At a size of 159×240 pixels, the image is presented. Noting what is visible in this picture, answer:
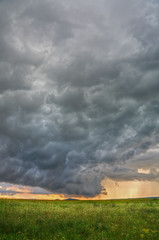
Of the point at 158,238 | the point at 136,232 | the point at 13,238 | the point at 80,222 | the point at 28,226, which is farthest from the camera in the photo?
the point at 80,222

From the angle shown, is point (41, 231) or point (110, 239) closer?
point (110, 239)

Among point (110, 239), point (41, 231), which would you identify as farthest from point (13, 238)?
point (110, 239)

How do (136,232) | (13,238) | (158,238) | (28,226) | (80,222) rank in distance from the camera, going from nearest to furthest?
1. (13,238)
2. (158,238)
3. (136,232)
4. (28,226)
5. (80,222)

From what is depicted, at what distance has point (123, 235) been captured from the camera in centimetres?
1070

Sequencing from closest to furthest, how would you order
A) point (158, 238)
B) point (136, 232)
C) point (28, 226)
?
1. point (158, 238)
2. point (136, 232)
3. point (28, 226)

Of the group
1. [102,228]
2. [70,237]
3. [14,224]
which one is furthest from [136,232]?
[14,224]

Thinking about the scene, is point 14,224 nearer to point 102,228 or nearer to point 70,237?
point 70,237

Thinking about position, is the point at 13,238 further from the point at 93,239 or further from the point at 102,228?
the point at 102,228

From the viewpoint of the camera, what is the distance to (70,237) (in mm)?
10227

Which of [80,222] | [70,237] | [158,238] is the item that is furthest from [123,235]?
[80,222]

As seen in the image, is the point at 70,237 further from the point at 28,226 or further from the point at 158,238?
the point at 158,238

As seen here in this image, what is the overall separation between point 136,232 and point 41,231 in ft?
17.6

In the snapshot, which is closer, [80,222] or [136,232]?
[136,232]

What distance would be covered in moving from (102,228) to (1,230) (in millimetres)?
6030
